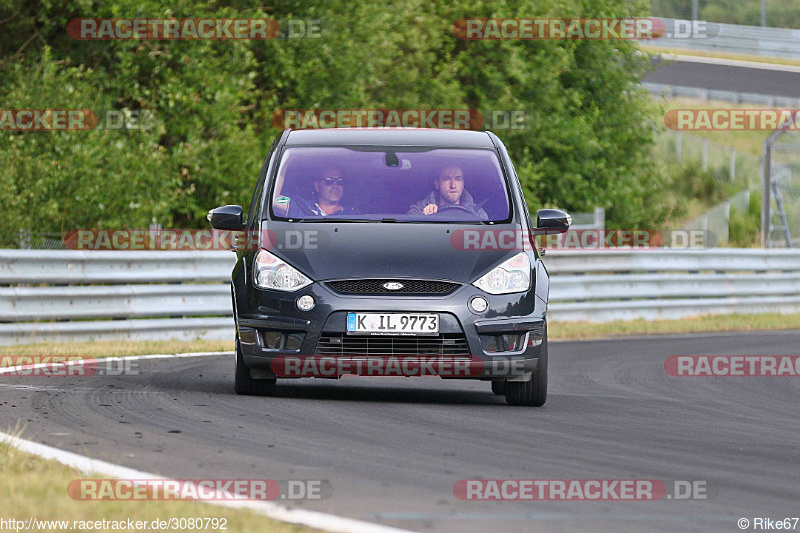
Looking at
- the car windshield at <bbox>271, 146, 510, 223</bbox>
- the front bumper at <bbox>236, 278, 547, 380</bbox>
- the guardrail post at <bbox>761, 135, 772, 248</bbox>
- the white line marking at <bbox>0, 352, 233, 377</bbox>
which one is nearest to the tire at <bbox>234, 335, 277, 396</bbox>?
the front bumper at <bbox>236, 278, 547, 380</bbox>

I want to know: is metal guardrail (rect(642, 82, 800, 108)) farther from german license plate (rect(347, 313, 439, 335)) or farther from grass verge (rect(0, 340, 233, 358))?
german license plate (rect(347, 313, 439, 335))

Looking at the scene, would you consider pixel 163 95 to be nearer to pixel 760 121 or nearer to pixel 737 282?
pixel 737 282

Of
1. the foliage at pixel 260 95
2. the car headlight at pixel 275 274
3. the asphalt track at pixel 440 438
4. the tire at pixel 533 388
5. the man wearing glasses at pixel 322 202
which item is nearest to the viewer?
the asphalt track at pixel 440 438

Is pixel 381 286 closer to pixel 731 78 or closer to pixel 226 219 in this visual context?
pixel 226 219

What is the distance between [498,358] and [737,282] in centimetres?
1322

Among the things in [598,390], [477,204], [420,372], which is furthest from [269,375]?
[598,390]

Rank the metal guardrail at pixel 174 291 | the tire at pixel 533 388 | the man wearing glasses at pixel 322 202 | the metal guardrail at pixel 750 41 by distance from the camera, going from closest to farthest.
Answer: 1. the tire at pixel 533 388
2. the man wearing glasses at pixel 322 202
3. the metal guardrail at pixel 174 291
4. the metal guardrail at pixel 750 41

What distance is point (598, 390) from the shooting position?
1064 centimetres

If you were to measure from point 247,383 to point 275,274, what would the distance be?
33.4 inches

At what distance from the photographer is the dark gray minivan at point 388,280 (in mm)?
8633

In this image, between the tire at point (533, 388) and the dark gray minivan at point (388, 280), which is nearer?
the dark gray minivan at point (388, 280)

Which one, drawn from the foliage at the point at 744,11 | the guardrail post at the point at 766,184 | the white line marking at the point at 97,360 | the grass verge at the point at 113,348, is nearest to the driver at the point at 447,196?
the white line marking at the point at 97,360

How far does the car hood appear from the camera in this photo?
341 inches

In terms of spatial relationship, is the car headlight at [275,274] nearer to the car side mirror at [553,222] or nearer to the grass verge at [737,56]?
the car side mirror at [553,222]
